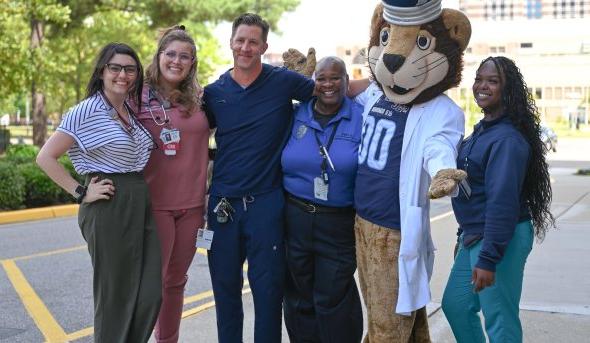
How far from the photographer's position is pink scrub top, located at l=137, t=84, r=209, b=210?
397cm

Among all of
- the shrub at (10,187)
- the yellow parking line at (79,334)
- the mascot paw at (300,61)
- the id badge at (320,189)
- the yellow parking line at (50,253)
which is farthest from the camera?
the shrub at (10,187)

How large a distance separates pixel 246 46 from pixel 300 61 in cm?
73

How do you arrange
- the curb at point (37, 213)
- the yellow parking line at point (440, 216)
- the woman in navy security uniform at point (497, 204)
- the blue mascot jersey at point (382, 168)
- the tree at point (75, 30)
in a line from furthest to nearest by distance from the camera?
the tree at point (75, 30) → the yellow parking line at point (440, 216) → the curb at point (37, 213) → the blue mascot jersey at point (382, 168) → the woman in navy security uniform at point (497, 204)

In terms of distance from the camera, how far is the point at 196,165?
4086mm

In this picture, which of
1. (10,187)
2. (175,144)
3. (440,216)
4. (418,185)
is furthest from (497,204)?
(10,187)

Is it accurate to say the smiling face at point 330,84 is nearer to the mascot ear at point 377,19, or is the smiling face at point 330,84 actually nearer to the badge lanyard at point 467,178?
the mascot ear at point 377,19

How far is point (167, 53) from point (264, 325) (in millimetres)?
1616

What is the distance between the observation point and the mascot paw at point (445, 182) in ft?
10.4

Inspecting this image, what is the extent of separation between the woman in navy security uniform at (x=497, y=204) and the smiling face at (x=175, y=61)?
158 cm

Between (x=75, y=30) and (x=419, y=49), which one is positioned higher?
(x=75, y=30)

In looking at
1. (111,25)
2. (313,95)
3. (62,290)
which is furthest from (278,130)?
(111,25)

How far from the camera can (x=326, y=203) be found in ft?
12.6

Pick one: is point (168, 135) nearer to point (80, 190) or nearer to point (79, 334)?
point (80, 190)

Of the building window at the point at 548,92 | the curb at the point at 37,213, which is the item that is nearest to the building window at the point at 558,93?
the building window at the point at 548,92
